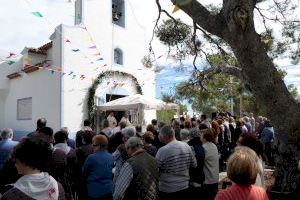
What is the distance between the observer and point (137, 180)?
15.5 ft

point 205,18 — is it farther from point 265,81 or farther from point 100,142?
point 100,142

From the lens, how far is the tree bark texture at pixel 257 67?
7.29 metres

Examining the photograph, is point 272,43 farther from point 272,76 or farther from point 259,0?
point 272,76

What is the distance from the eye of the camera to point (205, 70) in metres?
11.4

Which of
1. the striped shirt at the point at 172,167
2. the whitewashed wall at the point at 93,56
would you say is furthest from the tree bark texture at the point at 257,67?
the whitewashed wall at the point at 93,56

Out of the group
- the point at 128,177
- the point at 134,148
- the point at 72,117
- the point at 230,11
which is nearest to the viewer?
the point at 128,177

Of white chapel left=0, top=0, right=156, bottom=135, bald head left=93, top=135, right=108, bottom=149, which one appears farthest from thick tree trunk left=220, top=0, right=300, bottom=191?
white chapel left=0, top=0, right=156, bottom=135

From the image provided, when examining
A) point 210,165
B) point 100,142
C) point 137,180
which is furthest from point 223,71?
point 137,180

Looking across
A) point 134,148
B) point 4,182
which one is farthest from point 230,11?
point 4,182

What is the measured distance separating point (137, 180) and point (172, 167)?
1.08 m

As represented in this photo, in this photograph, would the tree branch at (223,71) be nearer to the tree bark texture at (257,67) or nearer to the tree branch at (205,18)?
the tree bark texture at (257,67)

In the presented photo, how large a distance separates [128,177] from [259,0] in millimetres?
6127

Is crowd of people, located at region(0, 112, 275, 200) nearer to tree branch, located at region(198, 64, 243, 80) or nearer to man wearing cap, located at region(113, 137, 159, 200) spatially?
man wearing cap, located at region(113, 137, 159, 200)

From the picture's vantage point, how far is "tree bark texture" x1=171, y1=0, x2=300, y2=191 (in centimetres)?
729
